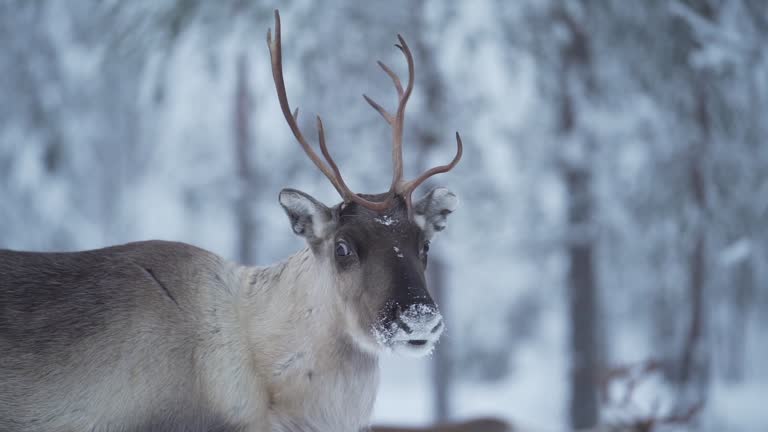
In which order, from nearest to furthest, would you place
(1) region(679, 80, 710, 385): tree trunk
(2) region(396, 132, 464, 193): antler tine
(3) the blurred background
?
(2) region(396, 132, 464, 193): antler tine < (3) the blurred background < (1) region(679, 80, 710, 385): tree trunk

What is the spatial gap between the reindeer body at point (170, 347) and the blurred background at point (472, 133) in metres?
5.22

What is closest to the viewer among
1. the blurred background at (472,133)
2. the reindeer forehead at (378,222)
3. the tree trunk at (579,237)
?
the reindeer forehead at (378,222)

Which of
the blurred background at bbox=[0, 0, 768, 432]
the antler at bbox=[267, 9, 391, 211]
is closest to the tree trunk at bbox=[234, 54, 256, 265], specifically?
the blurred background at bbox=[0, 0, 768, 432]

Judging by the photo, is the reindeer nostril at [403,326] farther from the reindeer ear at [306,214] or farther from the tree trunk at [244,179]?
the tree trunk at [244,179]

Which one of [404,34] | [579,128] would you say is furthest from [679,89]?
[404,34]

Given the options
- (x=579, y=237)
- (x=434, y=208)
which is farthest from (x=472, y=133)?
(x=434, y=208)

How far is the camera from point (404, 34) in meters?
11.1

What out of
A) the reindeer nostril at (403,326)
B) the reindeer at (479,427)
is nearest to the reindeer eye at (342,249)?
the reindeer nostril at (403,326)

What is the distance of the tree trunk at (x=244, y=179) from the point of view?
12898 mm

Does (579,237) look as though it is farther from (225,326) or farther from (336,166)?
(225,326)

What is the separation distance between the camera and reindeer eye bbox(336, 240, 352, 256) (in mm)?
3393

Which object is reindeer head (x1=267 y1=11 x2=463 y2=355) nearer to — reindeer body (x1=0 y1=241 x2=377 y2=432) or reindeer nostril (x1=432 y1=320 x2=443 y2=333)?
reindeer nostril (x1=432 y1=320 x2=443 y2=333)

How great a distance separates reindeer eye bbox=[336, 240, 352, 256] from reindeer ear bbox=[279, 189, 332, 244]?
14cm

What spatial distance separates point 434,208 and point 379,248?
2.01ft
